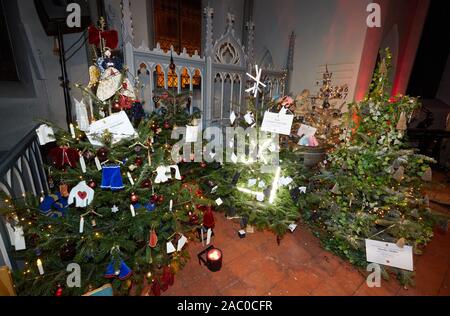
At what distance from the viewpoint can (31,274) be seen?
1.47 m

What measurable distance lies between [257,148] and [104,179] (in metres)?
1.60

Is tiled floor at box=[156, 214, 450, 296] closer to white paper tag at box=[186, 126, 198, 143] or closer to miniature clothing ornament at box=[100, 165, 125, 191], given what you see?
miniature clothing ornament at box=[100, 165, 125, 191]

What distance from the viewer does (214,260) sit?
182 centimetres

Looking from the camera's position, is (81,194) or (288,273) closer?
(81,194)

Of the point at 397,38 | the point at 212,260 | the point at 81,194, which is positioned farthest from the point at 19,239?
the point at 397,38

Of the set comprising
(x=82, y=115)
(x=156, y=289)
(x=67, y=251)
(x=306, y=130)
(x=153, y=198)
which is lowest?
(x=156, y=289)

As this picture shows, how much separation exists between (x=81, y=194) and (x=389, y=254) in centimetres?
253

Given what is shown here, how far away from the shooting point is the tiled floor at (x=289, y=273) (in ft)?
5.63

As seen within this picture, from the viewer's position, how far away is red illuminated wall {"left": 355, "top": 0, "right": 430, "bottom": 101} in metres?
3.71

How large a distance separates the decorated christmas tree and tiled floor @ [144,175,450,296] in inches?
7.3

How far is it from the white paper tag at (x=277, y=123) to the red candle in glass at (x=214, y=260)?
4.41 feet

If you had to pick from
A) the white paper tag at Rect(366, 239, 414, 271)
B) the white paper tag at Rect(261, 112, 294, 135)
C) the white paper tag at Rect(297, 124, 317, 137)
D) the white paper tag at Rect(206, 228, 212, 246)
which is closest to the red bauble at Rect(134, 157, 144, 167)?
the white paper tag at Rect(206, 228, 212, 246)

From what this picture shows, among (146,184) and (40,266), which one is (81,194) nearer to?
(146,184)
